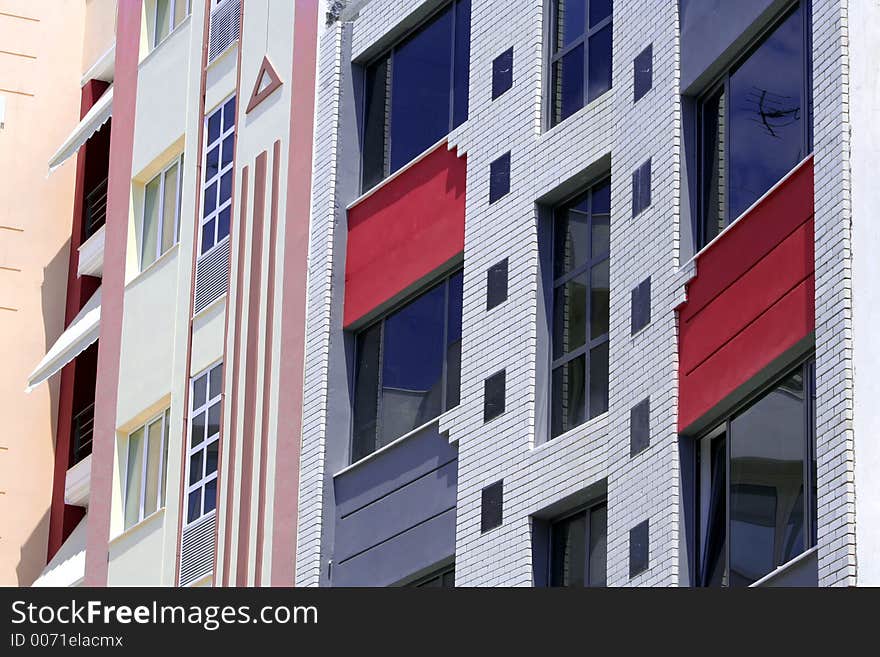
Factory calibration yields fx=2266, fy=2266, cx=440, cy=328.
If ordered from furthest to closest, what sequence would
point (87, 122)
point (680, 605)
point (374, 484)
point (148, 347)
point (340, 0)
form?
point (87, 122) → point (148, 347) → point (340, 0) → point (374, 484) → point (680, 605)

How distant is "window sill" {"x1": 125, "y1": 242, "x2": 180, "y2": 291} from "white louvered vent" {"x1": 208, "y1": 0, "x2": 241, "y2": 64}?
290 cm

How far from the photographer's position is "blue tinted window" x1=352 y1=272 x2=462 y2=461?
86.7 ft

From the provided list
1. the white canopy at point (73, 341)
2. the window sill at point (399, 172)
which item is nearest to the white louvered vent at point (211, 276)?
the window sill at point (399, 172)

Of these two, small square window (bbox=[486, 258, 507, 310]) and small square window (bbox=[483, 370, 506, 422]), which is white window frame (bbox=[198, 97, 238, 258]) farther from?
small square window (bbox=[483, 370, 506, 422])

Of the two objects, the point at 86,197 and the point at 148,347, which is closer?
the point at 148,347

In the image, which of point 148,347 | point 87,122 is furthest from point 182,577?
point 87,122

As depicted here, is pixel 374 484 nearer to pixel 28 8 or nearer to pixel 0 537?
pixel 0 537

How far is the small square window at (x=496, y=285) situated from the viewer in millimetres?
25109

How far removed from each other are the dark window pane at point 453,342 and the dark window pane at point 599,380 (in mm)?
2583

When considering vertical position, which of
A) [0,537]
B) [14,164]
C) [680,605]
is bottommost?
[680,605]

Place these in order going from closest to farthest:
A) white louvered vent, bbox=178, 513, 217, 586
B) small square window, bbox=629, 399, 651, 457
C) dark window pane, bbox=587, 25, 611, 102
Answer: small square window, bbox=629, 399, 651, 457 → dark window pane, bbox=587, 25, 611, 102 → white louvered vent, bbox=178, 513, 217, 586

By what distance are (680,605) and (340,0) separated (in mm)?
14504

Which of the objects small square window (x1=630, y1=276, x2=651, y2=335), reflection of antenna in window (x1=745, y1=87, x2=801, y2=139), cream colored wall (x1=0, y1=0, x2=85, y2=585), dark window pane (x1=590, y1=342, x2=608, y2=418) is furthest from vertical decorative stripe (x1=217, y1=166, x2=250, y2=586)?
reflection of antenna in window (x1=745, y1=87, x2=801, y2=139)

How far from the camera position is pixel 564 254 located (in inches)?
973
